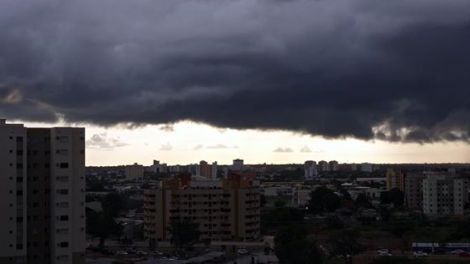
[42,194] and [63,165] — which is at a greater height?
[63,165]

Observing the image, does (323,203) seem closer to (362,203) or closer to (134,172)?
(362,203)

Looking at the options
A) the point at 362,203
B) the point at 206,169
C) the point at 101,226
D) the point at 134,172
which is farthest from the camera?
the point at 134,172

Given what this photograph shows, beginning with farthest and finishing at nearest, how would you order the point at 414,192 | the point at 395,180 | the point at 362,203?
the point at 395,180 → the point at 414,192 → the point at 362,203

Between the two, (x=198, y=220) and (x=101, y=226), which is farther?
(x=198, y=220)

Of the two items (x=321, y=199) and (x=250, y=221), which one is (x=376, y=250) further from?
(x=321, y=199)

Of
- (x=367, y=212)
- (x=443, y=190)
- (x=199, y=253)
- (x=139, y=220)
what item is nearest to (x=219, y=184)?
(x=199, y=253)

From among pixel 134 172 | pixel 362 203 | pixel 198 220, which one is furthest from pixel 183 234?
pixel 134 172

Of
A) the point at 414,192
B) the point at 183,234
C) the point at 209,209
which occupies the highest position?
the point at 414,192
